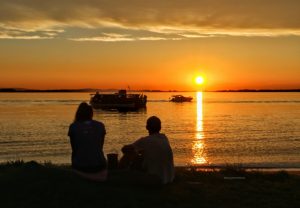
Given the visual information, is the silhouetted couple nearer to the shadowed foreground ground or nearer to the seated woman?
the seated woman

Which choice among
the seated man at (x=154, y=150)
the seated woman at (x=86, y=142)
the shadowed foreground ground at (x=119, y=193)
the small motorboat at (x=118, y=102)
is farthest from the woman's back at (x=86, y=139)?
the small motorboat at (x=118, y=102)

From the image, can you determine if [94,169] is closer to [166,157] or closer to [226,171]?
[166,157]

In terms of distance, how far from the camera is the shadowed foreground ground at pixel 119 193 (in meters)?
8.14

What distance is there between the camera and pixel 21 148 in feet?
109

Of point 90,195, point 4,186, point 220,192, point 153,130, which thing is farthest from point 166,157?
point 4,186

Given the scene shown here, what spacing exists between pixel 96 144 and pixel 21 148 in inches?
1026

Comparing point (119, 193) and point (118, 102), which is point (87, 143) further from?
point (118, 102)

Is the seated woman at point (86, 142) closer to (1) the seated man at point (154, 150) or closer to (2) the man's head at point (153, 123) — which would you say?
(1) the seated man at point (154, 150)

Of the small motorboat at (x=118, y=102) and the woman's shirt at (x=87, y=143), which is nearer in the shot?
the woman's shirt at (x=87, y=143)

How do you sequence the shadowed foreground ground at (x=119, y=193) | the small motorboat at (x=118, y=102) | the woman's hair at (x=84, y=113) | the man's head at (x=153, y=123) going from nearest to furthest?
the shadowed foreground ground at (x=119, y=193) < the woman's hair at (x=84, y=113) < the man's head at (x=153, y=123) < the small motorboat at (x=118, y=102)

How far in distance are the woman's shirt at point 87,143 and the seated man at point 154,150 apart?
0.86m

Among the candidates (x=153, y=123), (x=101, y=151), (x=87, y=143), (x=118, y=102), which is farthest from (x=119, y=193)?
(x=118, y=102)

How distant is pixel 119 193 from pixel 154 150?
4.25 ft

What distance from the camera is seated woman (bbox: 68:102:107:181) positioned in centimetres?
860
